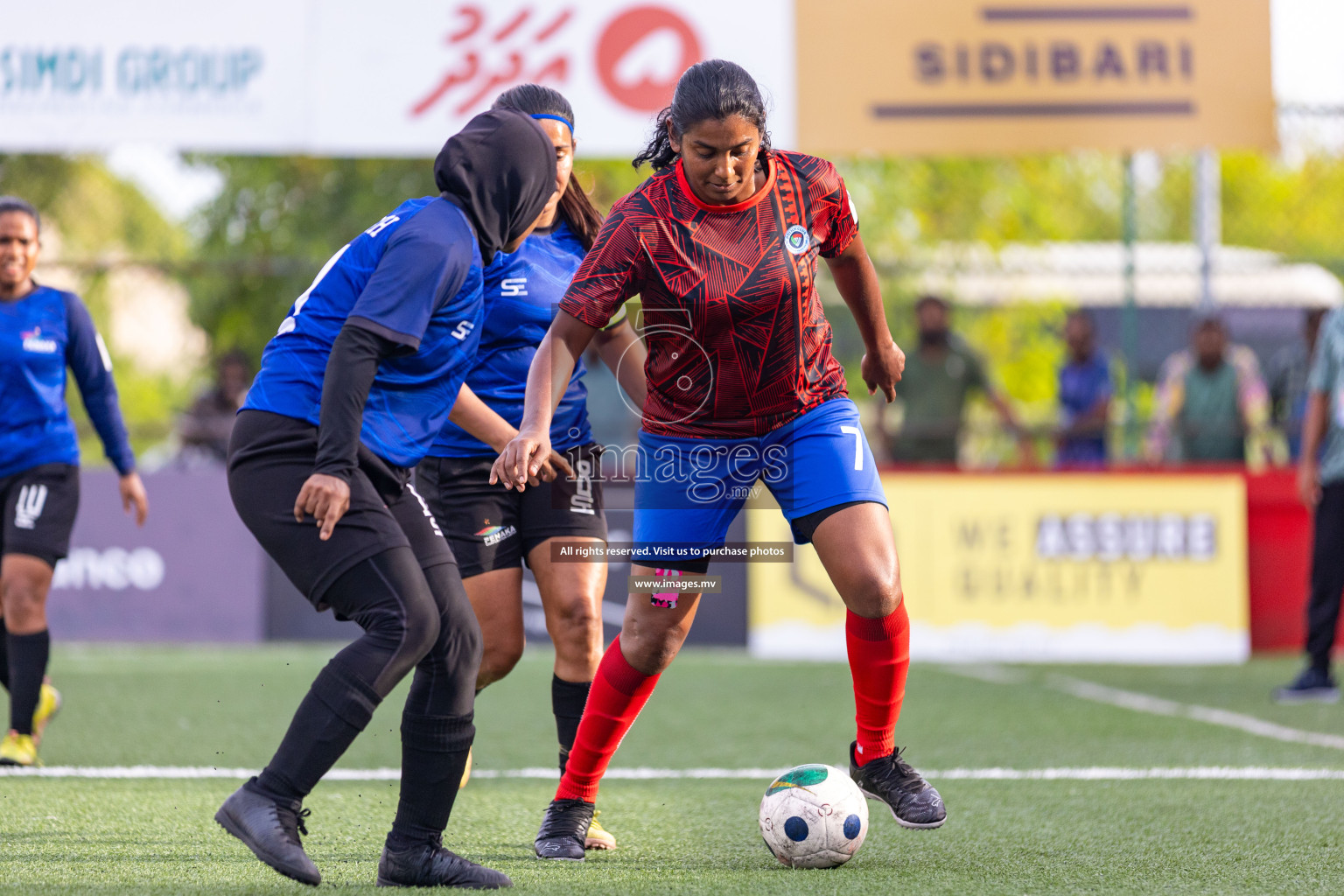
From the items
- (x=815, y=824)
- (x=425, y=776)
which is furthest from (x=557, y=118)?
(x=815, y=824)

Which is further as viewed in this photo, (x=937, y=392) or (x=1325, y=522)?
(x=937, y=392)

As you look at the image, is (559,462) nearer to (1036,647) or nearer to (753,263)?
(753,263)

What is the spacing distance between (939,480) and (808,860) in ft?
22.2

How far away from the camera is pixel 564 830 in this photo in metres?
4.43

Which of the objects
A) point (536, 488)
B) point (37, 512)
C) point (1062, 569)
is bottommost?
point (1062, 569)

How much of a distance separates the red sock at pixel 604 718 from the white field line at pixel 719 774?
1.40m

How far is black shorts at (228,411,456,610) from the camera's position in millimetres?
3600

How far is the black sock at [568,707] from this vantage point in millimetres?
4938

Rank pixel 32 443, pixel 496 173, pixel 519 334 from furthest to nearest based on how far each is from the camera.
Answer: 1. pixel 32 443
2. pixel 519 334
3. pixel 496 173

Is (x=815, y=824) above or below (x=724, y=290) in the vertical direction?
below

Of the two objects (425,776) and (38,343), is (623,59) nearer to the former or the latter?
(38,343)

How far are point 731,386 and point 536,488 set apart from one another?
1011mm

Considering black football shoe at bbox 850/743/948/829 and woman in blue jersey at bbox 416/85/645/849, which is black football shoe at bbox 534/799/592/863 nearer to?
woman in blue jersey at bbox 416/85/645/849

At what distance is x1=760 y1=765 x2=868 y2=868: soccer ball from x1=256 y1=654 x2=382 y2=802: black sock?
4.13ft
